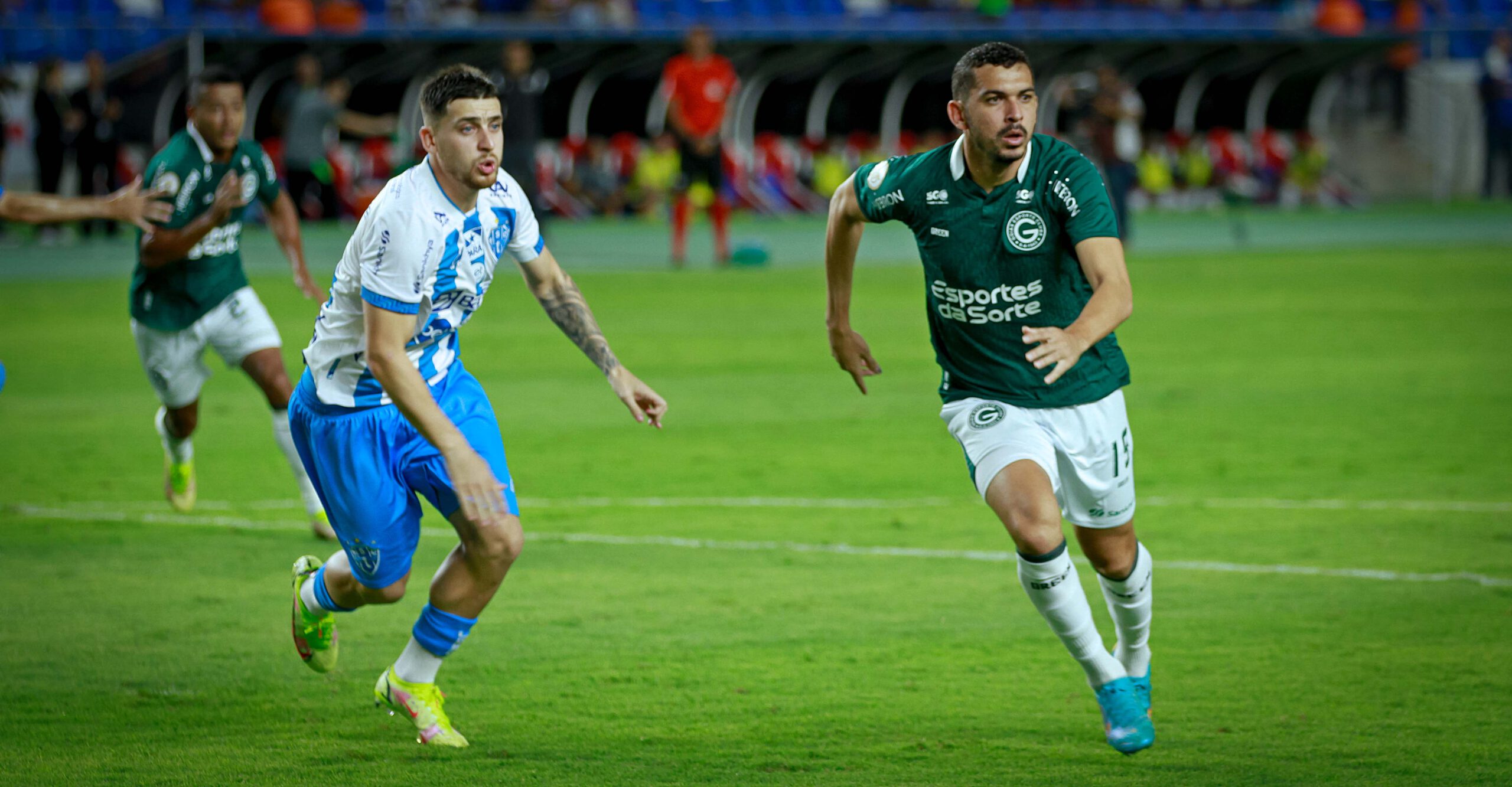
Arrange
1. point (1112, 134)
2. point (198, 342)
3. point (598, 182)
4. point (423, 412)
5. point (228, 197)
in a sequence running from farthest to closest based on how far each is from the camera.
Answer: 1. point (598, 182)
2. point (1112, 134)
3. point (198, 342)
4. point (228, 197)
5. point (423, 412)

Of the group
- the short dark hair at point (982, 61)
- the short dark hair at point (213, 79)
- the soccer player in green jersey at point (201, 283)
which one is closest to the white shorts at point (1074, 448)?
the short dark hair at point (982, 61)

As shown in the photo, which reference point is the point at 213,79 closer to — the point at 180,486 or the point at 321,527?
the point at 180,486

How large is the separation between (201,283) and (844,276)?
422cm

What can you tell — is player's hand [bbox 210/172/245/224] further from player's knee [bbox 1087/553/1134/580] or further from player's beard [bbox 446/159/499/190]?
player's knee [bbox 1087/553/1134/580]

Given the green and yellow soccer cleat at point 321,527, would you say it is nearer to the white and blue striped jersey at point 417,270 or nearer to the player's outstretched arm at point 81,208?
the player's outstretched arm at point 81,208

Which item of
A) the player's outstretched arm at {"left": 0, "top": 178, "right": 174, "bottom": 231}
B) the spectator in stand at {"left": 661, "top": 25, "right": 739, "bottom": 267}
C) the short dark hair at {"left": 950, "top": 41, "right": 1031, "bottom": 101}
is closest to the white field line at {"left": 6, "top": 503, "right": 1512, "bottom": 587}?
the player's outstretched arm at {"left": 0, "top": 178, "right": 174, "bottom": 231}

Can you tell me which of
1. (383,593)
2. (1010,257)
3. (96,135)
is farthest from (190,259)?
(96,135)

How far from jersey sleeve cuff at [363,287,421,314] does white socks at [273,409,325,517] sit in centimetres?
361

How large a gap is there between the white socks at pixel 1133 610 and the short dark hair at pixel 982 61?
1.55m

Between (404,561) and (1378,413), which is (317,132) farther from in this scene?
(404,561)

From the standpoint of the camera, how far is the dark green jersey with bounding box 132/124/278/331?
8398 millimetres

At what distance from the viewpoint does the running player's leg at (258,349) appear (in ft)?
27.4

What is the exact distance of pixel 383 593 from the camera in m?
5.27

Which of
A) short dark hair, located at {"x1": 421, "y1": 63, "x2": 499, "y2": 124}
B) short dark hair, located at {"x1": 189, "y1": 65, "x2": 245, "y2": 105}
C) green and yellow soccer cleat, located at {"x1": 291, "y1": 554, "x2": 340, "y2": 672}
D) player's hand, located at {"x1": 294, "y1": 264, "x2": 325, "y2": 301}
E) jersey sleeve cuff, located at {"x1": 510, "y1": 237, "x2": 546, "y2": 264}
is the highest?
short dark hair, located at {"x1": 421, "y1": 63, "x2": 499, "y2": 124}
